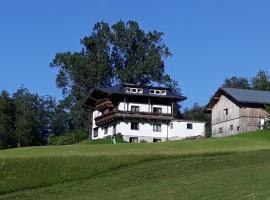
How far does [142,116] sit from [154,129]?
3.02 metres

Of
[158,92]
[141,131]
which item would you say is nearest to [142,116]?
[141,131]

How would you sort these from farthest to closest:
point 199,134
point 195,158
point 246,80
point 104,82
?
point 246,80 → point 104,82 → point 199,134 → point 195,158

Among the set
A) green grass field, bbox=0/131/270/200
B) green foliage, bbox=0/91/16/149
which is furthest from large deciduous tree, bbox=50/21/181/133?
green grass field, bbox=0/131/270/200

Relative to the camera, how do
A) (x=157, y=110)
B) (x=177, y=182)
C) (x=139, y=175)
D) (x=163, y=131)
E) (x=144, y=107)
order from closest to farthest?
(x=177, y=182)
(x=139, y=175)
(x=163, y=131)
(x=144, y=107)
(x=157, y=110)

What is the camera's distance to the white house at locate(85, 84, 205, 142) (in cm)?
9281

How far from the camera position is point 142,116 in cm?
9312

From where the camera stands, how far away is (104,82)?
11862 centimetres

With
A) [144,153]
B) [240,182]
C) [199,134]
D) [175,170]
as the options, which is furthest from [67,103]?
[240,182]

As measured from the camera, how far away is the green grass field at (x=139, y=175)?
24156 millimetres

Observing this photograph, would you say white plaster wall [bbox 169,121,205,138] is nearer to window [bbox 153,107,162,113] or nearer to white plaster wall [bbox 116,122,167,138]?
white plaster wall [bbox 116,122,167,138]

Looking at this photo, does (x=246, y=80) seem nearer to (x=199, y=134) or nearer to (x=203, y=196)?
(x=199, y=134)

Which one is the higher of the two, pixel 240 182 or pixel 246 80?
pixel 246 80

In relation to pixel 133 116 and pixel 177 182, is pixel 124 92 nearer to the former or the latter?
pixel 133 116

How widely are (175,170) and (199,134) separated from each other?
6101cm
